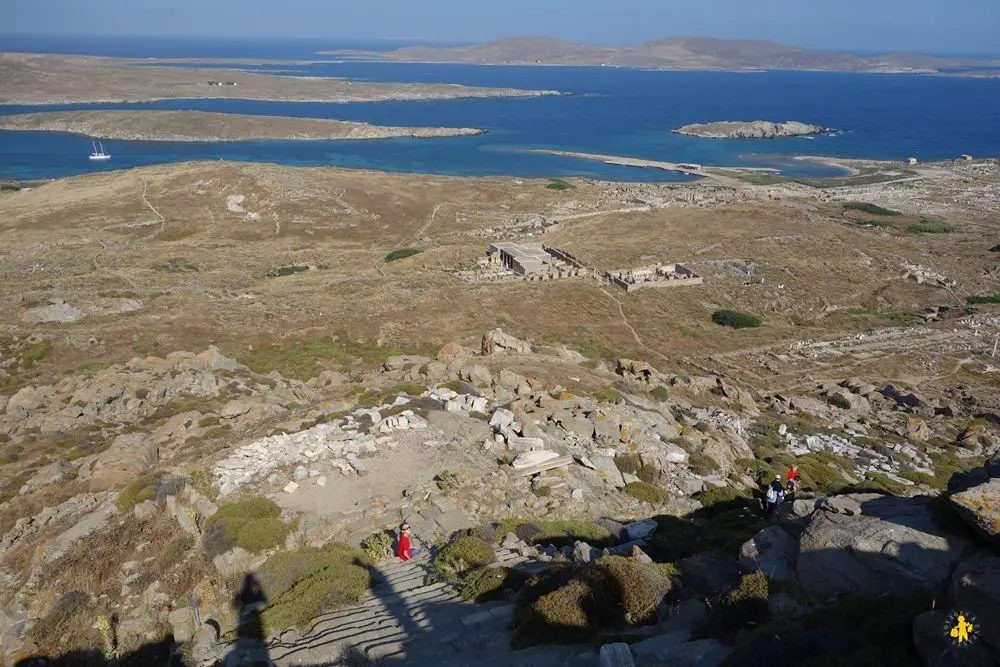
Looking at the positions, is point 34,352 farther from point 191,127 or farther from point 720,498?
point 191,127

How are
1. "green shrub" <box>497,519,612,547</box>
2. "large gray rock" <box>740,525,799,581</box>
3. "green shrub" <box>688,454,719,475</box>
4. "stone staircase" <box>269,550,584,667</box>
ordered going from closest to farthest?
"stone staircase" <box>269,550,584,667</box>
"large gray rock" <box>740,525,799,581</box>
"green shrub" <box>497,519,612,547</box>
"green shrub" <box>688,454,719,475</box>

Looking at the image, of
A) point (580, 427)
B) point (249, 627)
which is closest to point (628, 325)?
point (580, 427)


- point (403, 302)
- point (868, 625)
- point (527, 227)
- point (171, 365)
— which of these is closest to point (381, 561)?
point (868, 625)

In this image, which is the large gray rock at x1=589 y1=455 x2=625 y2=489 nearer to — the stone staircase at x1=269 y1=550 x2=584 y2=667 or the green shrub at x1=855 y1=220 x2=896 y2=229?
the stone staircase at x1=269 y1=550 x2=584 y2=667

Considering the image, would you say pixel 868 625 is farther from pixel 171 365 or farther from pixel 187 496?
pixel 171 365

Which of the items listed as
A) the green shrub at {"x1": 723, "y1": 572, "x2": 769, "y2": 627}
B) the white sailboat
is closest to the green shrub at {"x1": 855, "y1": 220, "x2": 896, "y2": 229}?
the green shrub at {"x1": 723, "y1": 572, "x2": 769, "y2": 627}
